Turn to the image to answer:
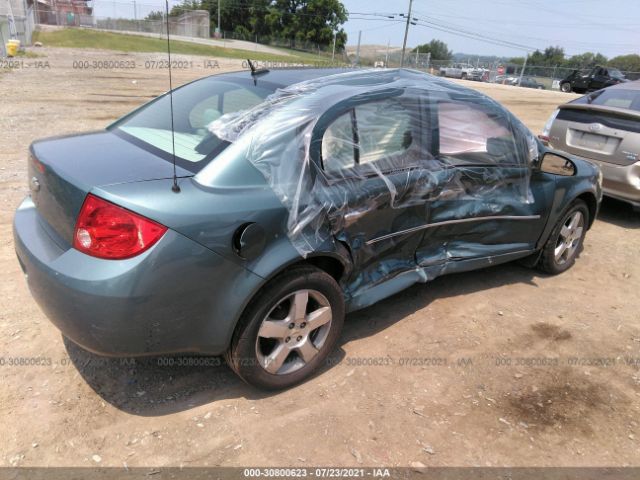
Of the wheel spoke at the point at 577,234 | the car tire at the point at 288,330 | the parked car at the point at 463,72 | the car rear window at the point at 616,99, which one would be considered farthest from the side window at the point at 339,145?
the parked car at the point at 463,72

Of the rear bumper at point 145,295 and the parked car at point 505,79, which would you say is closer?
the rear bumper at point 145,295

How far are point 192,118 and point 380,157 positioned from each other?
117 cm

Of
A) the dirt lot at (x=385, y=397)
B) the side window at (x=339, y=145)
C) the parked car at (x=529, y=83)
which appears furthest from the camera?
the parked car at (x=529, y=83)

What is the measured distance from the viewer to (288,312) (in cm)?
265

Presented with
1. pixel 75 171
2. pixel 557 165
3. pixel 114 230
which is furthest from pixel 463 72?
pixel 114 230

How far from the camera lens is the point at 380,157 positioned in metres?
3.00

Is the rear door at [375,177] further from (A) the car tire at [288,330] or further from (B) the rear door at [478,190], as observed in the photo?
(A) the car tire at [288,330]

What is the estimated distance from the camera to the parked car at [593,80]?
2830 cm

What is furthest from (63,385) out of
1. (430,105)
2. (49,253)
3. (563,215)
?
(563,215)

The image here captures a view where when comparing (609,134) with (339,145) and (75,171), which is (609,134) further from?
(75,171)

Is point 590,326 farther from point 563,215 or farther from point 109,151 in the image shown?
point 109,151

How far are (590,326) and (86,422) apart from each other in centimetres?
352

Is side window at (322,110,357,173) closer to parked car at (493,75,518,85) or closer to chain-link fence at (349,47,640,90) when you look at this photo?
chain-link fence at (349,47,640,90)

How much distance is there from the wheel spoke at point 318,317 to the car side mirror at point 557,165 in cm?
237
